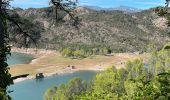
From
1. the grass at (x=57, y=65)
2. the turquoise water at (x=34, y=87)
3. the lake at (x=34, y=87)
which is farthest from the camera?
the grass at (x=57, y=65)

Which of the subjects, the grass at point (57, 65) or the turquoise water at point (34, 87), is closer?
the turquoise water at point (34, 87)

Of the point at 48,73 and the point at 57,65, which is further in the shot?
the point at 57,65

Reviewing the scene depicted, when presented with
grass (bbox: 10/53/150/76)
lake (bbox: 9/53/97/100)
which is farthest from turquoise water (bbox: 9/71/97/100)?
grass (bbox: 10/53/150/76)

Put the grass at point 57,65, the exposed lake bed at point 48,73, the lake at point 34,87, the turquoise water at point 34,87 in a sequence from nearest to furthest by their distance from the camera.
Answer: the lake at point 34,87 → the turquoise water at point 34,87 → the exposed lake bed at point 48,73 → the grass at point 57,65

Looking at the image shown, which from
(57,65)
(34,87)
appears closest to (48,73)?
(57,65)

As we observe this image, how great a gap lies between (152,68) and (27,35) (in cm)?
8543

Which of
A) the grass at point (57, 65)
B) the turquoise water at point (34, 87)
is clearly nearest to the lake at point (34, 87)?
the turquoise water at point (34, 87)

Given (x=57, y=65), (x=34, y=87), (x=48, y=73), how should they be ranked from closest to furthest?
(x=34, y=87), (x=48, y=73), (x=57, y=65)

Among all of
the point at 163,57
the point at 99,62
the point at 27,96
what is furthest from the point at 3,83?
the point at 99,62

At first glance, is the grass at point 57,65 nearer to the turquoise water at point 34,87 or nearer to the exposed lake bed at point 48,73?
the exposed lake bed at point 48,73

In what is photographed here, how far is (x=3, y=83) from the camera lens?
788 centimetres

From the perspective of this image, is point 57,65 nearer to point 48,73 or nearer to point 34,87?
point 48,73

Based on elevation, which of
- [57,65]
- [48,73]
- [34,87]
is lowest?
[57,65]

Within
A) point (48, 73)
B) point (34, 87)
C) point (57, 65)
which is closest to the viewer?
point (34, 87)
